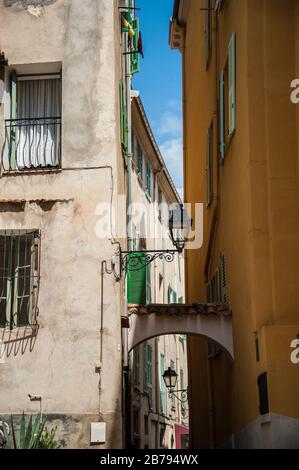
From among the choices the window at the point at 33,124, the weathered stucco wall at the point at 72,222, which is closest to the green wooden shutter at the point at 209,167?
the weathered stucco wall at the point at 72,222

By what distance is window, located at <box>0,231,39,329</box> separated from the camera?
490 inches

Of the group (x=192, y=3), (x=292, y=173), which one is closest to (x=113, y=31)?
(x=292, y=173)

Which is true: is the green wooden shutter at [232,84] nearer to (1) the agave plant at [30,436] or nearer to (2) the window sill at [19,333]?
(2) the window sill at [19,333]

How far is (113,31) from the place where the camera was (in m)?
13.6

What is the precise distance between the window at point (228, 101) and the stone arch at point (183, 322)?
8.51ft

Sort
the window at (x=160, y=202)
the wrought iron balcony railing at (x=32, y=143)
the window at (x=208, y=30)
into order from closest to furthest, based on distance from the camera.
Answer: the wrought iron balcony railing at (x=32, y=143)
the window at (x=208, y=30)
the window at (x=160, y=202)

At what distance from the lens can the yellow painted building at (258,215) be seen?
1098 cm

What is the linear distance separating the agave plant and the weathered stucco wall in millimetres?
219

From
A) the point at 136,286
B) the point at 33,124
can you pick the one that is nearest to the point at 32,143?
the point at 33,124

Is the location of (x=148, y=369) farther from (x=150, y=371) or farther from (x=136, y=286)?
(x=136, y=286)

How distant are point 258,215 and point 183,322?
2.84 m

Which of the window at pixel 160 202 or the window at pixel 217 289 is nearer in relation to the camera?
the window at pixel 217 289

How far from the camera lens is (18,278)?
12.6 meters

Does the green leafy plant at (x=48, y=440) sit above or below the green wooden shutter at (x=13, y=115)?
below
